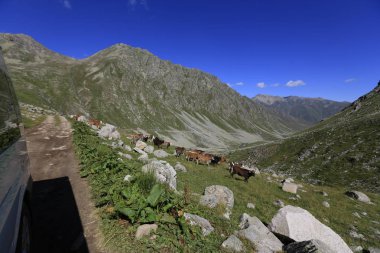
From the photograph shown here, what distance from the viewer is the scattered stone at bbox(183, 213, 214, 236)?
10.3m

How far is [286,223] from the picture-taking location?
12.5 meters

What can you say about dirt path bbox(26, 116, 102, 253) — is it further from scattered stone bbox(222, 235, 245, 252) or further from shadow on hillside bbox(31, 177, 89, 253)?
scattered stone bbox(222, 235, 245, 252)

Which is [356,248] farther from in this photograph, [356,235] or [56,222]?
[56,222]

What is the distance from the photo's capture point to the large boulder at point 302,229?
12.1 meters

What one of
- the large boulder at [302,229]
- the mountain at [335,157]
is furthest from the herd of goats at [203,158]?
the mountain at [335,157]

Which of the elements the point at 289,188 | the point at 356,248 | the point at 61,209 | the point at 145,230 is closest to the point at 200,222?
the point at 145,230

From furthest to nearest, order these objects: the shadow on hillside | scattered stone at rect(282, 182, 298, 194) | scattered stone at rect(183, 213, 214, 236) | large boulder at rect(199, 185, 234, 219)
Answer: scattered stone at rect(282, 182, 298, 194), large boulder at rect(199, 185, 234, 219), scattered stone at rect(183, 213, 214, 236), the shadow on hillside

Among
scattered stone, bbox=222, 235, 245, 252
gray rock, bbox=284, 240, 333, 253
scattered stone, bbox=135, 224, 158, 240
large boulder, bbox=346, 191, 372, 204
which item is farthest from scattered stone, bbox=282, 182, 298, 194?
scattered stone, bbox=135, 224, 158, 240

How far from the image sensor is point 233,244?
9.80 m

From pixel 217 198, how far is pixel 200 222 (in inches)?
179

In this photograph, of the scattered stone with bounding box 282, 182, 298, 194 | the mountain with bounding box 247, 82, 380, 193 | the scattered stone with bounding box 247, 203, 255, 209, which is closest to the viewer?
the scattered stone with bounding box 247, 203, 255, 209

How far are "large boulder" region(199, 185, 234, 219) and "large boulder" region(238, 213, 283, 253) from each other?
2.06 metres

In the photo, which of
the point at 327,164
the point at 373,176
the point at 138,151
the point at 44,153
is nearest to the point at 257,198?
the point at 138,151

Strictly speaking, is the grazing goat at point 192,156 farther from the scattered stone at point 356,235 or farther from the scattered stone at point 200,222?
the scattered stone at point 200,222
